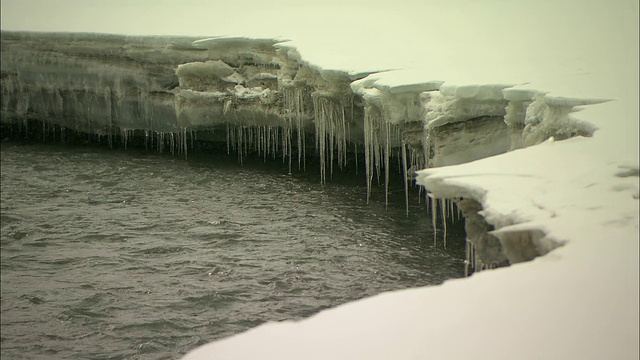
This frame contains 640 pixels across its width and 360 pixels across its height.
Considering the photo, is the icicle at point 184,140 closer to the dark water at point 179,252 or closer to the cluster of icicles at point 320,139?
the cluster of icicles at point 320,139

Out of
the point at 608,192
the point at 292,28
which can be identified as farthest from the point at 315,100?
the point at 608,192

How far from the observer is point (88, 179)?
1057 cm

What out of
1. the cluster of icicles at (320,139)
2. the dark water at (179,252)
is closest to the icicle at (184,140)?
the cluster of icicles at (320,139)

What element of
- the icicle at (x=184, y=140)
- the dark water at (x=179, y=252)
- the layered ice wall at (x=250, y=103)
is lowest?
the dark water at (x=179, y=252)

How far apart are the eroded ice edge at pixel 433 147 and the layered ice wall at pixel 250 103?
0.07 feet

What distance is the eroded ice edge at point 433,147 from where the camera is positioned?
3.33 metres

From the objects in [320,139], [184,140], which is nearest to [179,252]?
[320,139]

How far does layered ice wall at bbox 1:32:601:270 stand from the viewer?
25.2ft

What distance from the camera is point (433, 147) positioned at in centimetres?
779

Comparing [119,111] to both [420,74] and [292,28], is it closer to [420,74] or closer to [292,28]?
[292,28]

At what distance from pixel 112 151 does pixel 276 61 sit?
3212mm

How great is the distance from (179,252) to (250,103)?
10.4 ft

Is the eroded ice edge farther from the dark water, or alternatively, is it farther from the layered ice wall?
the dark water

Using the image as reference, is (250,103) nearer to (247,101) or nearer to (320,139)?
(247,101)
